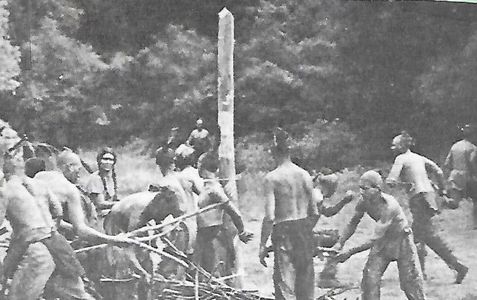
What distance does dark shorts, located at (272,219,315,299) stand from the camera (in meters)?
4.15

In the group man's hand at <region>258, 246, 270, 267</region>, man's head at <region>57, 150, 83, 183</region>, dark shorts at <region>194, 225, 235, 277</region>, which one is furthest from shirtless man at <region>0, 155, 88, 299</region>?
man's hand at <region>258, 246, 270, 267</region>

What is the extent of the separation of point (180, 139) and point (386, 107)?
1122 mm

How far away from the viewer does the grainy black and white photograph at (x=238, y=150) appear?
379 centimetres

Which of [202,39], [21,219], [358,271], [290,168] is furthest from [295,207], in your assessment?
[21,219]

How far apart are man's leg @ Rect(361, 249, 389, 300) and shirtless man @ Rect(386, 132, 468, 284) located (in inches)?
9.7

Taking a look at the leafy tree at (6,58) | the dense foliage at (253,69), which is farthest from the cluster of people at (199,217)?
the leafy tree at (6,58)

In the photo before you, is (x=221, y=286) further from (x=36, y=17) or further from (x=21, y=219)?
(x=36, y=17)

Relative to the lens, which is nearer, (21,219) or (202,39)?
(21,219)

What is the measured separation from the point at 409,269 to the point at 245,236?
0.91 metres

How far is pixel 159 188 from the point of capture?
393 centimetres

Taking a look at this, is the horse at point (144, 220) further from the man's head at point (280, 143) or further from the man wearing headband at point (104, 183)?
the man's head at point (280, 143)

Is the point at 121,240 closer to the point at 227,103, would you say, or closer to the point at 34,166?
the point at 34,166

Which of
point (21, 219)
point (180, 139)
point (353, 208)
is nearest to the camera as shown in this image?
point (21, 219)

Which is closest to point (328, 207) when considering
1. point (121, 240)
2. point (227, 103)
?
point (227, 103)
